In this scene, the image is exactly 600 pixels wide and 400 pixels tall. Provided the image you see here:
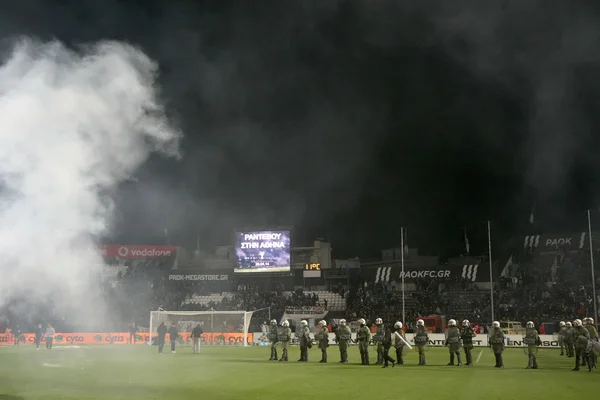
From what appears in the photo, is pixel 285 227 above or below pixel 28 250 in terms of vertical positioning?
above

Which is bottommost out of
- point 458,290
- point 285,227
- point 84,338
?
point 84,338

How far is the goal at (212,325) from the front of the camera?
184 ft

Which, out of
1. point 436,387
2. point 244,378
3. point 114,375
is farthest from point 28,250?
point 436,387

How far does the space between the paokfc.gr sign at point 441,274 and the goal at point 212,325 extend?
67.9 feet

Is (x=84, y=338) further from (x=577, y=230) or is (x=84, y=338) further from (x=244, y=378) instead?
(x=577, y=230)

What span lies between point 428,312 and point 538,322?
35.8 ft

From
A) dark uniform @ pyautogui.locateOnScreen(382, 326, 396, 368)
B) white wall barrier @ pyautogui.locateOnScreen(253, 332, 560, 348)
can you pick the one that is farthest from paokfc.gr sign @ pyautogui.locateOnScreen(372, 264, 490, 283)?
dark uniform @ pyautogui.locateOnScreen(382, 326, 396, 368)

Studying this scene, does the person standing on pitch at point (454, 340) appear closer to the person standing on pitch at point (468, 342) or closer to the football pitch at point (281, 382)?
the person standing on pitch at point (468, 342)

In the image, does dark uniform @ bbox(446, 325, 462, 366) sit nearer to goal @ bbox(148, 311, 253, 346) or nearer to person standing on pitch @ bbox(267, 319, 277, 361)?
person standing on pitch @ bbox(267, 319, 277, 361)

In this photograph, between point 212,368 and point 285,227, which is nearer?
point 212,368

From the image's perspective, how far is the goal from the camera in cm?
5600

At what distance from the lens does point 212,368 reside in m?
27.2

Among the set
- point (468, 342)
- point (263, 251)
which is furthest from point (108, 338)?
point (468, 342)

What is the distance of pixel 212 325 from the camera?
57.8m
